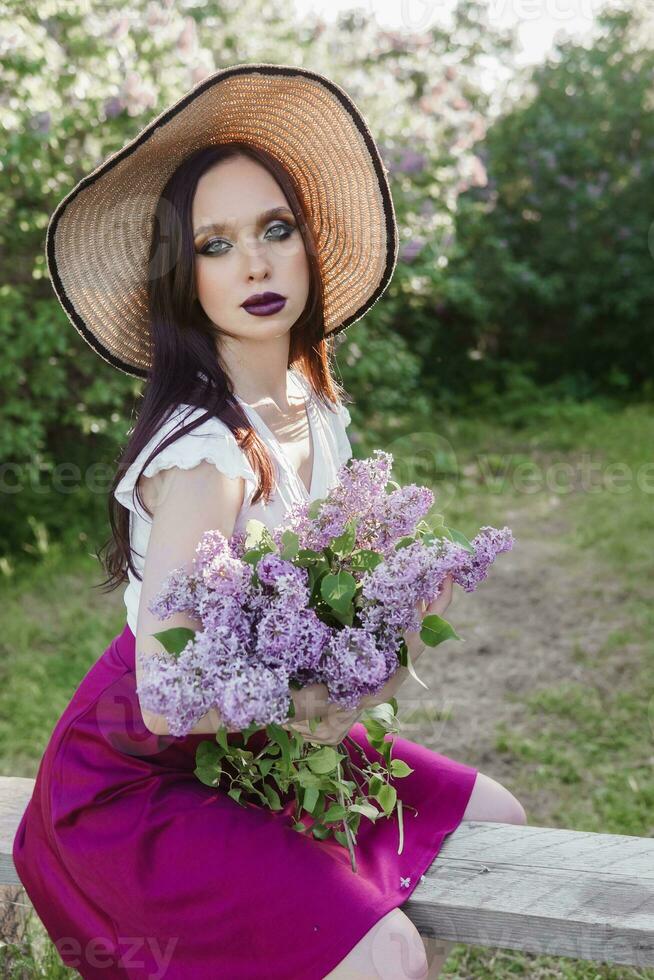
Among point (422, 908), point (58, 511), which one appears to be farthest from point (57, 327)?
point (422, 908)

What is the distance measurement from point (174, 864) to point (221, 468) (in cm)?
64

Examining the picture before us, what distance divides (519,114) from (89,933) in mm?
9137

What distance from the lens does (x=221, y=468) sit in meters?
1.71

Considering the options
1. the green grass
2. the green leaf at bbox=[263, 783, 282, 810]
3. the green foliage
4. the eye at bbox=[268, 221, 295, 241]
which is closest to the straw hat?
the eye at bbox=[268, 221, 295, 241]

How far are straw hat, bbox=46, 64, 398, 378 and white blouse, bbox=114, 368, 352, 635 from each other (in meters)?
0.37

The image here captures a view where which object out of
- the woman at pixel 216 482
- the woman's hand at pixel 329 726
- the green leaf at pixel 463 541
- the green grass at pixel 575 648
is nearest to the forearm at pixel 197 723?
the woman at pixel 216 482

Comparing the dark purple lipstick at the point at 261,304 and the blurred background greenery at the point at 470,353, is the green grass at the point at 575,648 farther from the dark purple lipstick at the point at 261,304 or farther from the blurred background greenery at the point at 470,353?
the dark purple lipstick at the point at 261,304

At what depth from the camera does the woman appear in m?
1.62

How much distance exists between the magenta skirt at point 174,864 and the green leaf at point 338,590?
1.46ft

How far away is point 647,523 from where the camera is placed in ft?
18.3

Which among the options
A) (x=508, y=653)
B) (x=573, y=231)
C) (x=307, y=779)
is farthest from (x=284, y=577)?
(x=573, y=231)

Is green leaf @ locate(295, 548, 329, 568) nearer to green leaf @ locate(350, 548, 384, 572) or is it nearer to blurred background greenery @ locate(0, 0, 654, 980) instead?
green leaf @ locate(350, 548, 384, 572)

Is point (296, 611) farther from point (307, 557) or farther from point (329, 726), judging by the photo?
point (329, 726)

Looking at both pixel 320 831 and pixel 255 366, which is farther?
pixel 255 366
